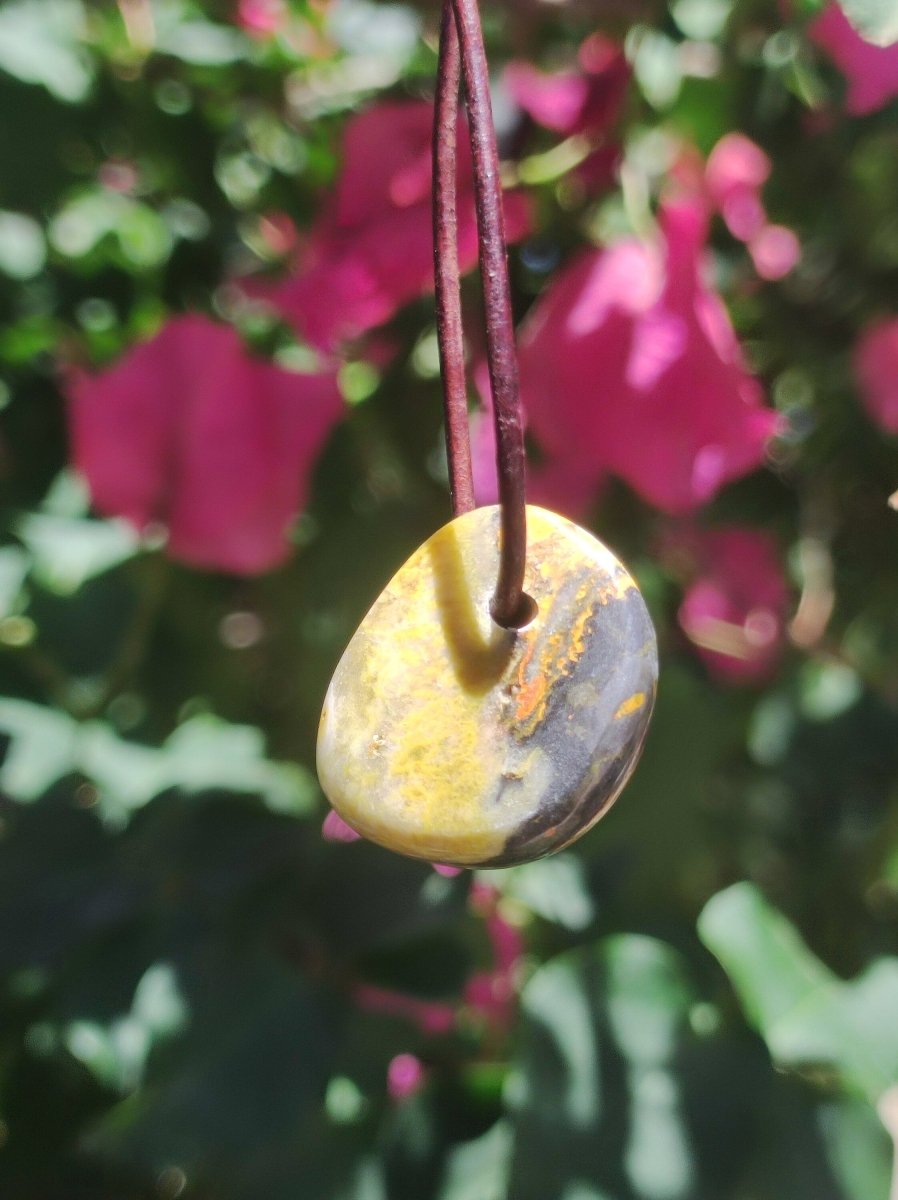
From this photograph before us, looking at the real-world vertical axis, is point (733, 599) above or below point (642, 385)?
below

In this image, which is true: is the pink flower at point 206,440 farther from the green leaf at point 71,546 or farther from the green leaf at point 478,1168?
the green leaf at point 478,1168

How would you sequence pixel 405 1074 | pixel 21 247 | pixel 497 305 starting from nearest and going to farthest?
pixel 497 305 → pixel 405 1074 → pixel 21 247

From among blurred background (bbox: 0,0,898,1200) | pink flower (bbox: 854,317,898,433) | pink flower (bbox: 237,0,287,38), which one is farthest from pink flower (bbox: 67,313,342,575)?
pink flower (bbox: 854,317,898,433)

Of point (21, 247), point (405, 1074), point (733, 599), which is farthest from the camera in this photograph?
point (733, 599)

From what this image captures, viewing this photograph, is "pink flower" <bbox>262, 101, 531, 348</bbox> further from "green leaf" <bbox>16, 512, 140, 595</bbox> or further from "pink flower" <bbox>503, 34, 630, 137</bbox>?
"green leaf" <bbox>16, 512, 140, 595</bbox>

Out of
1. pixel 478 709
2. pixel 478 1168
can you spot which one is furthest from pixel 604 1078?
pixel 478 709

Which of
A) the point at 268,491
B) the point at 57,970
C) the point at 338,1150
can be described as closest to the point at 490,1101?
the point at 338,1150

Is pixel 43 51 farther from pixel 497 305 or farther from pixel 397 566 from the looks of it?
pixel 497 305
